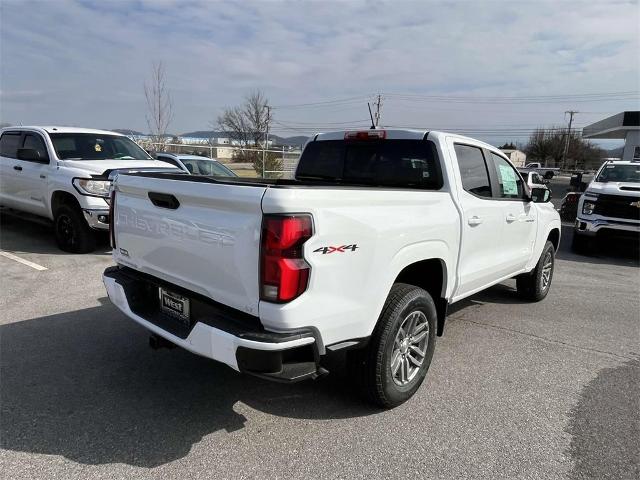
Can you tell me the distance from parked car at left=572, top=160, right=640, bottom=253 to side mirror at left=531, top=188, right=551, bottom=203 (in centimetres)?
475

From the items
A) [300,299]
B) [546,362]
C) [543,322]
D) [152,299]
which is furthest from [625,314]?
[152,299]

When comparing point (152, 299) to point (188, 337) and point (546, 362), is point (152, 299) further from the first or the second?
point (546, 362)

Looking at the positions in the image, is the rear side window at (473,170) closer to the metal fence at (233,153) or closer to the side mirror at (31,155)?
the side mirror at (31,155)

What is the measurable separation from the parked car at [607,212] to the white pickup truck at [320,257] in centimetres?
604

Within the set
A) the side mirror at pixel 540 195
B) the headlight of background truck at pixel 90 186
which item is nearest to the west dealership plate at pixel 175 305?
the side mirror at pixel 540 195

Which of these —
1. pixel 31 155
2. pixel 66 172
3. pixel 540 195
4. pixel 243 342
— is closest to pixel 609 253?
pixel 540 195

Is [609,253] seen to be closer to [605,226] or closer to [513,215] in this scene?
[605,226]

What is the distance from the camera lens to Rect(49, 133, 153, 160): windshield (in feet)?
26.3

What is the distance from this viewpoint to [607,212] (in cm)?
919

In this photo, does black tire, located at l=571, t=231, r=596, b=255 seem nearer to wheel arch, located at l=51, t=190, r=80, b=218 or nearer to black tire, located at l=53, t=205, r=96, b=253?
black tire, located at l=53, t=205, r=96, b=253

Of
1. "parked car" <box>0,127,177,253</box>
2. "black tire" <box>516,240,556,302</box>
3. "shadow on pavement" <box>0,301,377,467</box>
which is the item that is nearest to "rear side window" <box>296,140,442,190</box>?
"shadow on pavement" <box>0,301,377,467</box>

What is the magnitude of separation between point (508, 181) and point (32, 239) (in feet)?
26.2

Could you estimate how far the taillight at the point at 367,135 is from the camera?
13.6 ft

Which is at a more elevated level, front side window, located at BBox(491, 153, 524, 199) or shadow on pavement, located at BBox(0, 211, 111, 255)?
front side window, located at BBox(491, 153, 524, 199)
